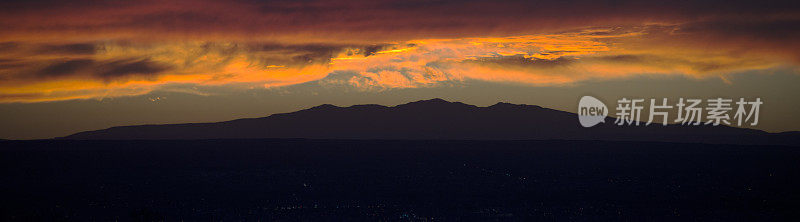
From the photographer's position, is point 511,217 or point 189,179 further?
point 189,179

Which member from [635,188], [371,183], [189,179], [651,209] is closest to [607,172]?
[635,188]

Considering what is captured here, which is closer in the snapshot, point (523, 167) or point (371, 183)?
point (371, 183)

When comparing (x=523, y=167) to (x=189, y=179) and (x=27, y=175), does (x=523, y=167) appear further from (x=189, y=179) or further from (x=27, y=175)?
(x=27, y=175)

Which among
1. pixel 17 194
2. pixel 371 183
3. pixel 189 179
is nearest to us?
pixel 17 194

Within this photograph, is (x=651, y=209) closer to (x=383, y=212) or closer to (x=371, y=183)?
(x=383, y=212)

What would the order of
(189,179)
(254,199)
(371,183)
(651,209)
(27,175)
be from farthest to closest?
1. (27,175)
2. (189,179)
3. (371,183)
4. (254,199)
5. (651,209)

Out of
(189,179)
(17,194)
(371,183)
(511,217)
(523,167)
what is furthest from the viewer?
(523,167)

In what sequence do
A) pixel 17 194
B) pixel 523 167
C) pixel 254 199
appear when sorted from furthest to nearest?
1. pixel 523 167
2. pixel 17 194
3. pixel 254 199

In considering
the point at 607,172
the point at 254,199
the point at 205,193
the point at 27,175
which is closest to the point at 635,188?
the point at 607,172
